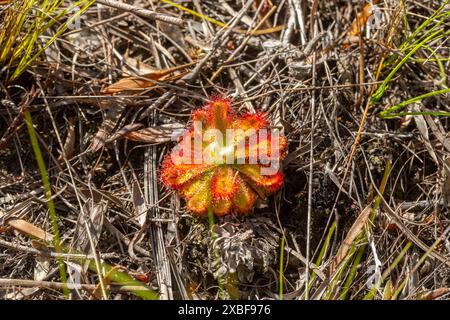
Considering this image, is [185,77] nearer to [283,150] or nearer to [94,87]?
[94,87]

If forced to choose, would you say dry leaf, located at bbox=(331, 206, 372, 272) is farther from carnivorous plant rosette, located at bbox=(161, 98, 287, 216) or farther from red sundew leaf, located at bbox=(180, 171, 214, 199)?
red sundew leaf, located at bbox=(180, 171, 214, 199)

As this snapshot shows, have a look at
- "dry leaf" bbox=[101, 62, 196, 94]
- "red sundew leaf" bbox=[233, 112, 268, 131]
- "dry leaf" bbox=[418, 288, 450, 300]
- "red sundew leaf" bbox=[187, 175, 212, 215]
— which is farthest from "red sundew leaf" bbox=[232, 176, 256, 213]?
"dry leaf" bbox=[418, 288, 450, 300]

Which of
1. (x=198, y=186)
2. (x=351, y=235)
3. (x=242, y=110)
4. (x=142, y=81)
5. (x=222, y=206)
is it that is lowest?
(x=351, y=235)

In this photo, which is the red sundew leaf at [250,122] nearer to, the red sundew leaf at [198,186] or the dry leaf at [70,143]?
the red sundew leaf at [198,186]

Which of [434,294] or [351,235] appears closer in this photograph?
[434,294]

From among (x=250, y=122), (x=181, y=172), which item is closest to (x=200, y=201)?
(x=181, y=172)

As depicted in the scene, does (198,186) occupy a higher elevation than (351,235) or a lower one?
higher

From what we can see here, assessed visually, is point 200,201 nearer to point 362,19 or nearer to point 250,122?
point 250,122
